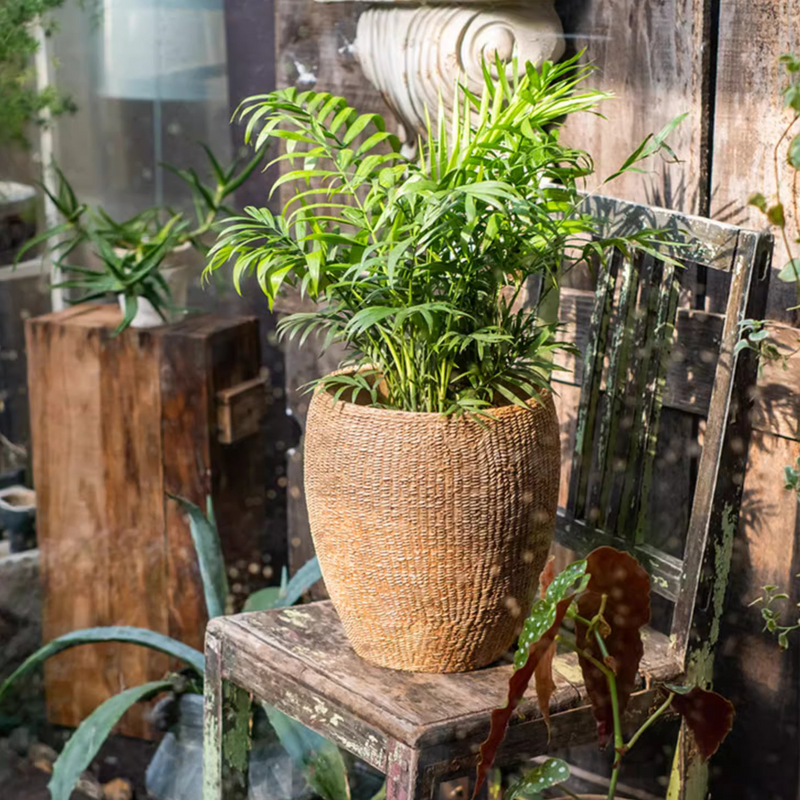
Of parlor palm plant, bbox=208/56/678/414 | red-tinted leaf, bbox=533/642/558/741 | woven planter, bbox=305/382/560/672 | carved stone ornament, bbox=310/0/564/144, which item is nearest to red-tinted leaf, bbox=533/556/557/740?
red-tinted leaf, bbox=533/642/558/741

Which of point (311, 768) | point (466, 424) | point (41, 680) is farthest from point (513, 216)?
point (41, 680)

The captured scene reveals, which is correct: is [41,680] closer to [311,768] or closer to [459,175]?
[311,768]

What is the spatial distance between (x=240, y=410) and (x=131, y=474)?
0.71ft

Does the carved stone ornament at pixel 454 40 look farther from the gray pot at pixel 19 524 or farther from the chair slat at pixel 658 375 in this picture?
the gray pot at pixel 19 524

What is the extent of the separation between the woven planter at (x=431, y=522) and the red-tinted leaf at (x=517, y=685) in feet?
0.43

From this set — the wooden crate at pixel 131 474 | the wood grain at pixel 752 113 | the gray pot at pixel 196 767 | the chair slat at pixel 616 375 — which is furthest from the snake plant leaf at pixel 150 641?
the wood grain at pixel 752 113

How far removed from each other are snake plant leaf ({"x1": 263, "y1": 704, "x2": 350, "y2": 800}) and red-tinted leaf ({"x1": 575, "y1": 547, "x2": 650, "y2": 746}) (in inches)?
21.2

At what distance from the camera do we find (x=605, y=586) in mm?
1104

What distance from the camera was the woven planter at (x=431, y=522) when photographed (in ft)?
3.72

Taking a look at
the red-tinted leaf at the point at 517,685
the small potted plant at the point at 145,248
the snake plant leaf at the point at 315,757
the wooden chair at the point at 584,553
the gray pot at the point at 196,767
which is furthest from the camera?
the small potted plant at the point at 145,248

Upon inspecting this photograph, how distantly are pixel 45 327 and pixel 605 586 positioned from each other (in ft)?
4.22

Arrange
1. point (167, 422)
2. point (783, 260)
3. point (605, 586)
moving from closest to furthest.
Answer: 1. point (605, 586)
2. point (783, 260)
3. point (167, 422)

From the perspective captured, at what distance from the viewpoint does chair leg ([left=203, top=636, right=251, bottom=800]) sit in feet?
4.41

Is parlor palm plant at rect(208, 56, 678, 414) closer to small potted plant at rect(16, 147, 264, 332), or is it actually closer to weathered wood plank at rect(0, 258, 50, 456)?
small potted plant at rect(16, 147, 264, 332)
